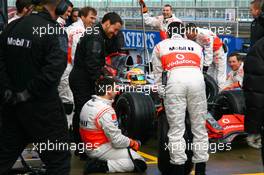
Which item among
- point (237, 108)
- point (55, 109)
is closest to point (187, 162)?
point (237, 108)

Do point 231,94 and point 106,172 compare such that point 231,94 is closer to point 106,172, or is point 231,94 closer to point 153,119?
point 153,119

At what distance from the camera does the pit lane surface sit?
6348 mm

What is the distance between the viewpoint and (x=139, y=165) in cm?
619

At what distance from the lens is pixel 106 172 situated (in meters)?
6.20

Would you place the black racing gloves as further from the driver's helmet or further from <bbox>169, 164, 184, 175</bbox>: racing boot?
the driver's helmet

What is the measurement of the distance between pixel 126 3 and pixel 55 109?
15126 mm

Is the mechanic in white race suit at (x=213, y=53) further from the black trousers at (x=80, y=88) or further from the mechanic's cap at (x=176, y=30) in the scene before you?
the mechanic's cap at (x=176, y=30)

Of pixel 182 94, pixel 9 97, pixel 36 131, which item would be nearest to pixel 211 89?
pixel 182 94

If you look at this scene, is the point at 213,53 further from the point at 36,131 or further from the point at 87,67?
the point at 36,131

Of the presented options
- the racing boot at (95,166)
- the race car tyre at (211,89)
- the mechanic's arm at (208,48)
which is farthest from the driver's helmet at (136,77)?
the mechanic's arm at (208,48)

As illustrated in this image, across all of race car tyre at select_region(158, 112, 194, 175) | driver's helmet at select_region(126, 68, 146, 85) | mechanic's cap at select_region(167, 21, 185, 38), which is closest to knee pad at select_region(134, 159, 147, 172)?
race car tyre at select_region(158, 112, 194, 175)

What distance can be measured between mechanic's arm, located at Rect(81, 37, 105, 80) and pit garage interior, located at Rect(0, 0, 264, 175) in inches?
43.9

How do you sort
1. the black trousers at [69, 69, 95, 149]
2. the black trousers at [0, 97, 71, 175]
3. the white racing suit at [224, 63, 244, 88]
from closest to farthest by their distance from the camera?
the black trousers at [0, 97, 71, 175] → the black trousers at [69, 69, 95, 149] → the white racing suit at [224, 63, 244, 88]

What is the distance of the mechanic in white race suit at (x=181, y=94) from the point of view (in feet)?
18.4
